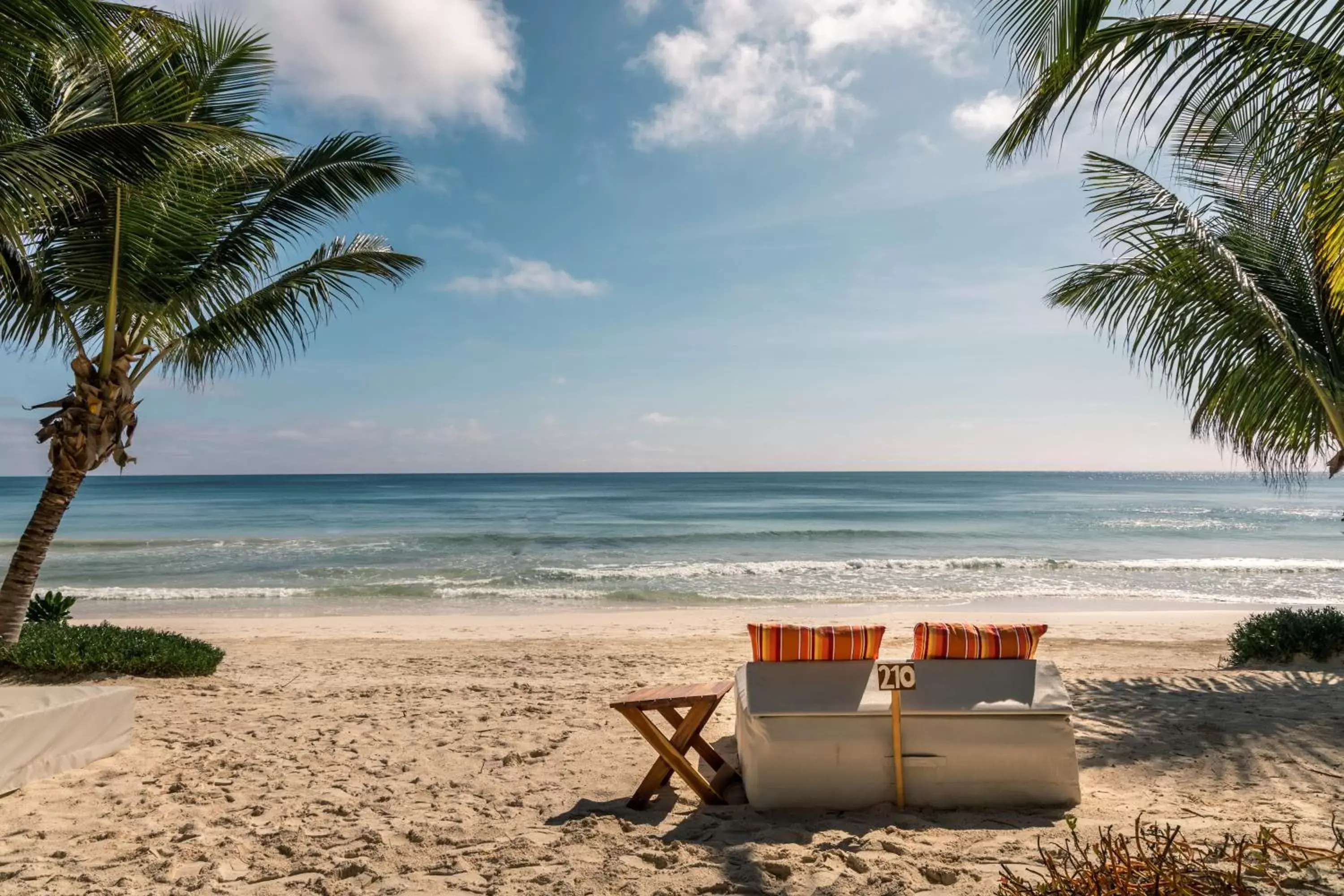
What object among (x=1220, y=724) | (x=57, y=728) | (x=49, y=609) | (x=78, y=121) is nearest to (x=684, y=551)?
(x=49, y=609)

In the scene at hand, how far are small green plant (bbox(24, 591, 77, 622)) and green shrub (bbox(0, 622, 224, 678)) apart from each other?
1391mm

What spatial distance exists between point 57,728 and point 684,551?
2093 cm

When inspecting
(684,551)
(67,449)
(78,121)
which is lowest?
(684,551)

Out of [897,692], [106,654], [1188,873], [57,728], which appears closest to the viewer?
[1188,873]

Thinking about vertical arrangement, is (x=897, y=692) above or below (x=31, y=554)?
below

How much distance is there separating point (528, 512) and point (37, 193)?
38.5 metres

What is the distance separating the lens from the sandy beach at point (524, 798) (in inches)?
125

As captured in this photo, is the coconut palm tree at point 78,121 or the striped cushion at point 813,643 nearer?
the striped cushion at point 813,643

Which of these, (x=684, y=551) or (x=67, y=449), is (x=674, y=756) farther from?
(x=684, y=551)

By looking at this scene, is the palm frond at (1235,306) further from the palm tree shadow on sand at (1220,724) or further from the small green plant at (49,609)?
the small green plant at (49,609)

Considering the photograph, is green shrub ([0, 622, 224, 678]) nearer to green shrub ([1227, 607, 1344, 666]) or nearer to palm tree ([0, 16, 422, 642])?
palm tree ([0, 16, 422, 642])

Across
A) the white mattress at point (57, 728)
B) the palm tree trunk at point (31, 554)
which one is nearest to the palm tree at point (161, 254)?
the palm tree trunk at point (31, 554)

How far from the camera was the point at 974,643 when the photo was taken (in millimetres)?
3904

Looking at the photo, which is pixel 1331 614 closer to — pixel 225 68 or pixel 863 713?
pixel 863 713
